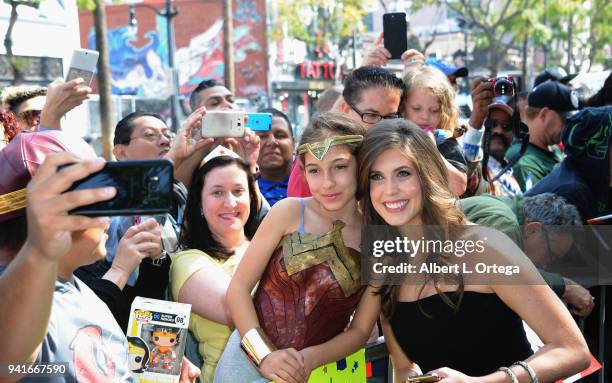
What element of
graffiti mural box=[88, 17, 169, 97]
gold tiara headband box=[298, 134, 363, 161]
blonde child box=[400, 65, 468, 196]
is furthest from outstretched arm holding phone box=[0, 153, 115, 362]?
graffiti mural box=[88, 17, 169, 97]

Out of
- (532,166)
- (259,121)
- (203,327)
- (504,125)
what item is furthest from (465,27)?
(203,327)

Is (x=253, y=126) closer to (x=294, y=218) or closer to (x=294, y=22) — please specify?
(x=294, y=218)

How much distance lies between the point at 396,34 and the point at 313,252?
227 centimetres

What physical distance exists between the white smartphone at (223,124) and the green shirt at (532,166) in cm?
232

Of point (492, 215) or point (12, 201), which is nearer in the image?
point (12, 201)

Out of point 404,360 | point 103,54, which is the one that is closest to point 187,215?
point 404,360

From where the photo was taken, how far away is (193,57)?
115 feet

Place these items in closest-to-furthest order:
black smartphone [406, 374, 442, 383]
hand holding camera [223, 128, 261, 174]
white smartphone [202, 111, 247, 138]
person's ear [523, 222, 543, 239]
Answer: black smartphone [406, 374, 442, 383]
person's ear [523, 222, 543, 239]
white smartphone [202, 111, 247, 138]
hand holding camera [223, 128, 261, 174]

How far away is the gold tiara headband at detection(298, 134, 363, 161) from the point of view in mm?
2654

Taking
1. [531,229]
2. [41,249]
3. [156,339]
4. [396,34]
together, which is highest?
[396,34]

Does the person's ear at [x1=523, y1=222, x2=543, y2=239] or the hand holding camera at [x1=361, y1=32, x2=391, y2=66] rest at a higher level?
the hand holding camera at [x1=361, y1=32, x2=391, y2=66]

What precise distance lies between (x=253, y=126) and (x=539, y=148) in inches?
91.1

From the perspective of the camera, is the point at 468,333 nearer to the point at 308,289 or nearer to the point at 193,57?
the point at 308,289

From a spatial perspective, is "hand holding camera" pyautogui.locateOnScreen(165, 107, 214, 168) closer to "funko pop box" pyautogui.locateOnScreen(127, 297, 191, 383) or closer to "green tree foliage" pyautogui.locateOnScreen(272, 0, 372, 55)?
"funko pop box" pyautogui.locateOnScreen(127, 297, 191, 383)
